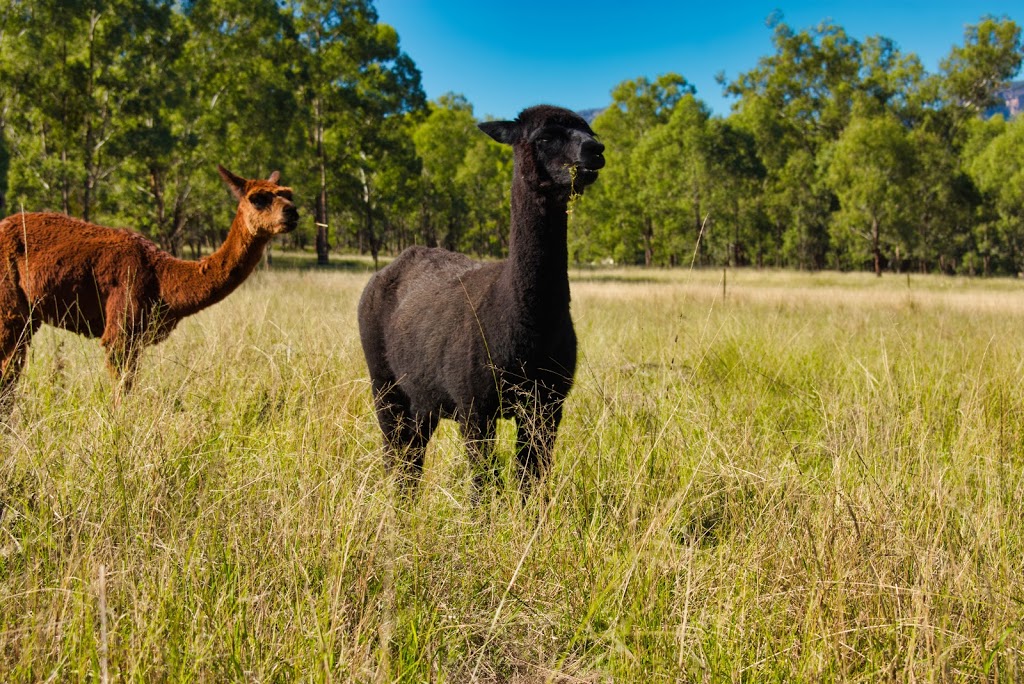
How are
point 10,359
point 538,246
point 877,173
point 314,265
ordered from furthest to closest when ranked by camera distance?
point 877,173
point 314,265
point 10,359
point 538,246

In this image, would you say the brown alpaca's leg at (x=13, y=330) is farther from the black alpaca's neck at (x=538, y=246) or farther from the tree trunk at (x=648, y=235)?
the tree trunk at (x=648, y=235)

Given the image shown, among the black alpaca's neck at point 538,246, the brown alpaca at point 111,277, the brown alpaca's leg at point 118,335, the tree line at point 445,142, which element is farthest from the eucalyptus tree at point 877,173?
the brown alpaca's leg at point 118,335

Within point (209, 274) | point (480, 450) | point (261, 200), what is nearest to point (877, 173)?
point (261, 200)

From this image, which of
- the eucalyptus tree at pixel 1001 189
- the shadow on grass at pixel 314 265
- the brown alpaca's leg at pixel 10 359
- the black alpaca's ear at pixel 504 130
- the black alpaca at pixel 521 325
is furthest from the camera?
the eucalyptus tree at pixel 1001 189

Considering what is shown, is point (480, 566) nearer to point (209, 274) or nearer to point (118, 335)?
point (118, 335)

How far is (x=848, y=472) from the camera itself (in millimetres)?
2922

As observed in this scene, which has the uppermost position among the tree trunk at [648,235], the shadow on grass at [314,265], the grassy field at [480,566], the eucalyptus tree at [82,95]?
the eucalyptus tree at [82,95]

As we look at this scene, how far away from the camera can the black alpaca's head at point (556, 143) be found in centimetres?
281

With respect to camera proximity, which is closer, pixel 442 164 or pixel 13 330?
pixel 13 330

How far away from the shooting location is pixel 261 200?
504 cm

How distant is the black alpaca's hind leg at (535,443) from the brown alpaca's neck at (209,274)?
2.87 meters

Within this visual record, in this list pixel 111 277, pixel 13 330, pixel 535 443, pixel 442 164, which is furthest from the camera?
pixel 442 164

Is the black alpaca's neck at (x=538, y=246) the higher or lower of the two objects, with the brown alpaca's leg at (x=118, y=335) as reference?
higher

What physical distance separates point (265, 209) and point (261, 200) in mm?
95
